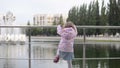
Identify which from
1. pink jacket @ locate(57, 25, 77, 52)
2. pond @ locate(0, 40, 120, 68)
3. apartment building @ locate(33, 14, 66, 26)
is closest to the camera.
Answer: pink jacket @ locate(57, 25, 77, 52)

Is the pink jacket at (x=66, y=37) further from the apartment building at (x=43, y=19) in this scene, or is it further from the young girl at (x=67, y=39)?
the apartment building at (x=43, y=19)

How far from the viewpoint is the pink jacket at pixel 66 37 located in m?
6.13

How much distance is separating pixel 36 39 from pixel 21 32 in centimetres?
34

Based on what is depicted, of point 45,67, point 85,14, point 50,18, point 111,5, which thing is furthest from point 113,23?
point 45,67

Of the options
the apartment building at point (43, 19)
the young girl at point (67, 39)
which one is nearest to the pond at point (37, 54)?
the young girl at point (67, 39)

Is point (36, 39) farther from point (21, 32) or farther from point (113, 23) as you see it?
point (113, 23)

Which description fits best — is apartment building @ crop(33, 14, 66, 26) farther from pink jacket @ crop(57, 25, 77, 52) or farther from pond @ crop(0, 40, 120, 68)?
pink jacket @ crop(57, 25, 77, 52)

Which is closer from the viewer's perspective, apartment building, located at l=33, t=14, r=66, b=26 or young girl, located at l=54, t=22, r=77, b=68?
young girl, located at l=54, t=22, r=77, b=68

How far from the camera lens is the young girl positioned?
6.13 meters

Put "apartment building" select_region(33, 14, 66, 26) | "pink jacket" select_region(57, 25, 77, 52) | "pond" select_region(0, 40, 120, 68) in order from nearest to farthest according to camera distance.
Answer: "pink jacket" select_region(57, 25, 77, 52) < "pond" select_region(0, 40, 120, 68) < "apartment building" select_region(33, 14, 66, 26)

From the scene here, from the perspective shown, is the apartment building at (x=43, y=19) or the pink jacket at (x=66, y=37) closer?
the pink jacket at (x=66, y=37)

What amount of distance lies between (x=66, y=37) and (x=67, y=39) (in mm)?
40

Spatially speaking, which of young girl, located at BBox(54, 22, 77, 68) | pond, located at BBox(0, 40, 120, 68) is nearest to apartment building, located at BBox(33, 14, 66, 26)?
pond, located at BBox(0, 40, 120, 68)

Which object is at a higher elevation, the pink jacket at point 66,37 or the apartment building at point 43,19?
the pink jacket at point 66,37
